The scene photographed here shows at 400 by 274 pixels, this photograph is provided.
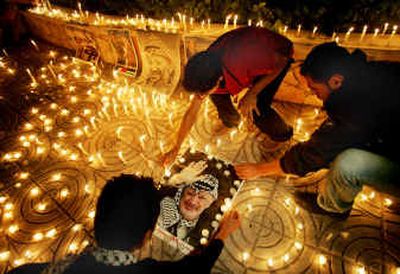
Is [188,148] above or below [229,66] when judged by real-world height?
below

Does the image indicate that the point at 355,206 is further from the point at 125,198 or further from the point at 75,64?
the point at 75,64

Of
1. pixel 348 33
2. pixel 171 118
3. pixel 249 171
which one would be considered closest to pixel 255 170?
pixel 249 171

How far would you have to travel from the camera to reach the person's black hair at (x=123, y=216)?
1.59 m

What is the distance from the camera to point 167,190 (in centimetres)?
283

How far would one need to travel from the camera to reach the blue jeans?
2.17 m

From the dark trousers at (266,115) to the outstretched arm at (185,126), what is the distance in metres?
0.70

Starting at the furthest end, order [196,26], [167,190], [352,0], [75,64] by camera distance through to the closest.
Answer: [75,64] → [196,26] → [352,0] → [167,190]

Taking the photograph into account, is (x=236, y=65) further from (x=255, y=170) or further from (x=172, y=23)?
(x=172, y=23)

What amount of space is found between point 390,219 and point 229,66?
2.20 meters

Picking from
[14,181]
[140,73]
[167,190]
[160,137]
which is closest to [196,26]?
[140,73]

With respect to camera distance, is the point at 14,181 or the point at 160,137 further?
the point at 160,137

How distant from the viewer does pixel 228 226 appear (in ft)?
8.18

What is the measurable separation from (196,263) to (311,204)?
147 cm

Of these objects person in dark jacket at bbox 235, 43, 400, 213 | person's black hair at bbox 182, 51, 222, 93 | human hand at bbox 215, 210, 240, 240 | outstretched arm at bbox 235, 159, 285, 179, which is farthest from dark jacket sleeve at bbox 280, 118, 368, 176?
person's black hair at bbox 182, 51, 222, 93
